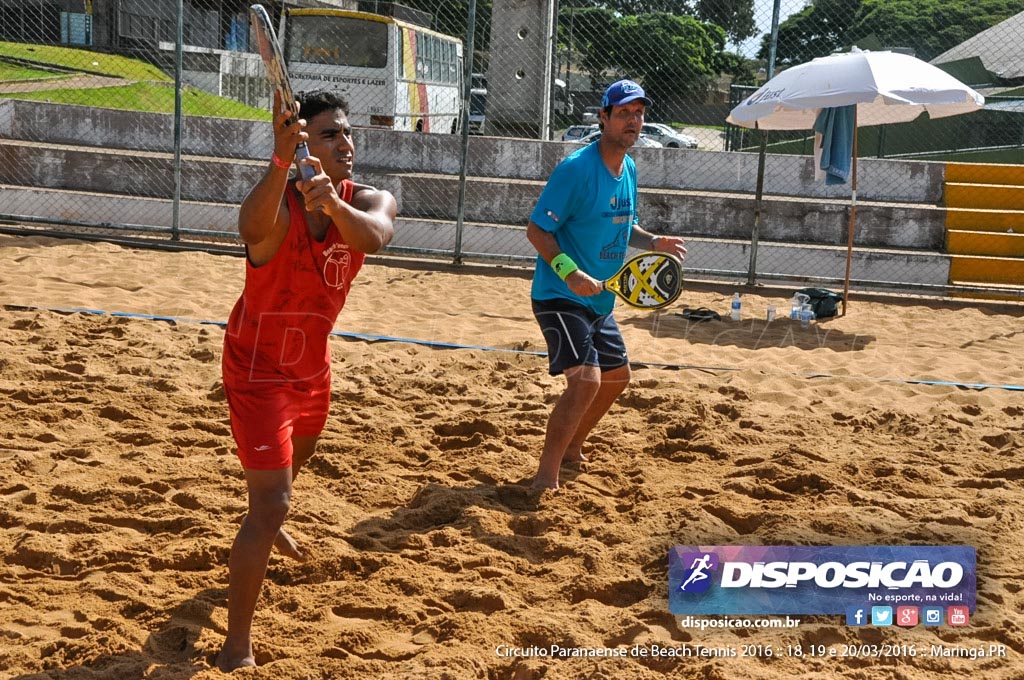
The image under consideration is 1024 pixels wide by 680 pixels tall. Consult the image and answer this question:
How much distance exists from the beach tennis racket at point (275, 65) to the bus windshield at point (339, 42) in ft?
51.1

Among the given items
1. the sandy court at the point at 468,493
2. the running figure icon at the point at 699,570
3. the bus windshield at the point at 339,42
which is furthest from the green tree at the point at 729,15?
the running figure icon at the point at 699,570

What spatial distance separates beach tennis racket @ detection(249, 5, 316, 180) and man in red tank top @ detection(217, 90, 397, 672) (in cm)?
11

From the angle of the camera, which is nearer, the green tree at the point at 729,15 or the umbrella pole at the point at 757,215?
the umbrella pole at the point at 757,215

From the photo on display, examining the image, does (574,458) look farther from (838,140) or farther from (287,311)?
(838,140)

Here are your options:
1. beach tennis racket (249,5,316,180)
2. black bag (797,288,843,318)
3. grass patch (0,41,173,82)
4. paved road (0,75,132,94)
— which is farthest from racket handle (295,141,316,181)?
grass patch (0,41,173,82)

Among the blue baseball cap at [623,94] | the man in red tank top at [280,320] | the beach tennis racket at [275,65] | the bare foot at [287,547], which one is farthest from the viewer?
the blue baseball cap at [623,94]

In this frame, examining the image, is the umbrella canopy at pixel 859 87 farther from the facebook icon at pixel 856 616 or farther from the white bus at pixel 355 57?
the white bus at pixel 355 57

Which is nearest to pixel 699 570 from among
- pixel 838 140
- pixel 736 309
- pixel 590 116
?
pixel 736 309

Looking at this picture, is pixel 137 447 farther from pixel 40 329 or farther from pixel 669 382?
pixel 669 382

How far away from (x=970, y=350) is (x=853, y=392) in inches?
86.2

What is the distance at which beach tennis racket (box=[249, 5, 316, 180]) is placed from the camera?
9.27 ft

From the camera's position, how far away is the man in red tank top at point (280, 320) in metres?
3.13

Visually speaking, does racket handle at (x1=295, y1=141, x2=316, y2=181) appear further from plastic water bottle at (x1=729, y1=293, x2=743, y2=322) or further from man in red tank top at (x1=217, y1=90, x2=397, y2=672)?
plastic water bottle at (x1=729, y1=293, x2=743, y2=322)

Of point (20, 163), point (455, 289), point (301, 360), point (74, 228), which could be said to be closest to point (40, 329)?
point (455, 289)
